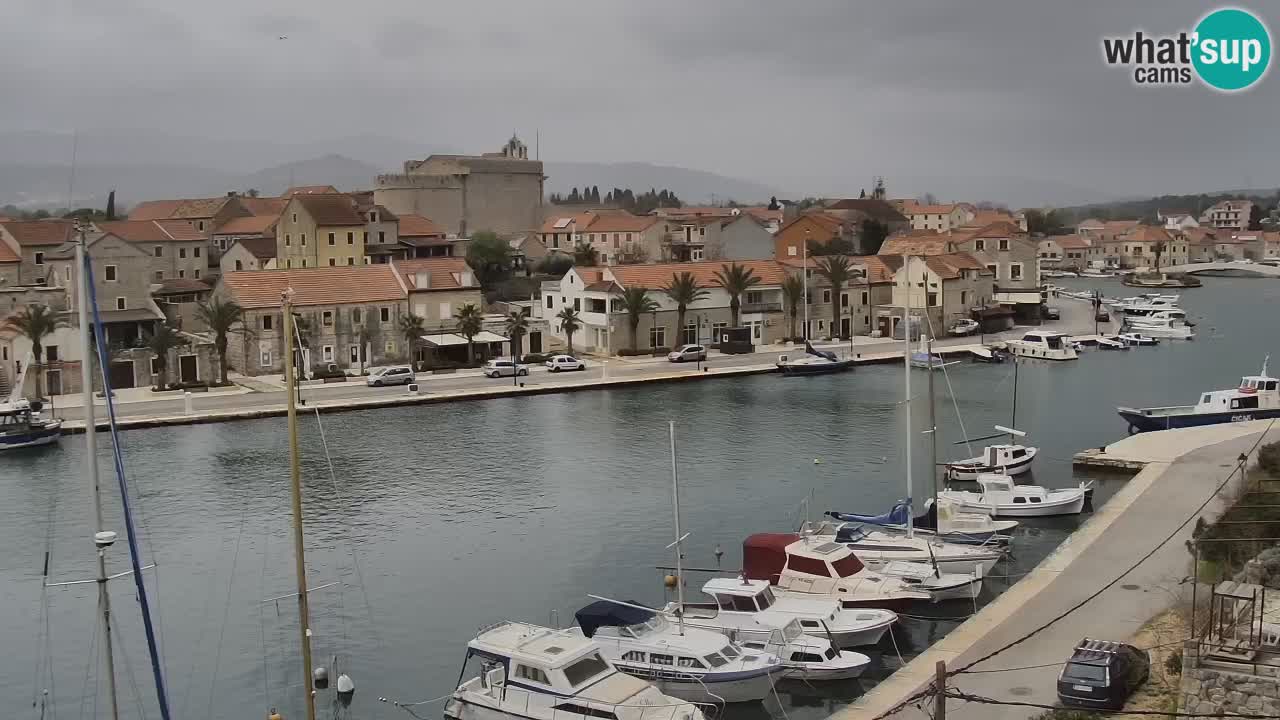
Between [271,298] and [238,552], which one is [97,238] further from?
[238,552]

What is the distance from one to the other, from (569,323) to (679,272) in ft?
21.0

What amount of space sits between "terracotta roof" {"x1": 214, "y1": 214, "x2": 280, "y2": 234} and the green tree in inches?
501

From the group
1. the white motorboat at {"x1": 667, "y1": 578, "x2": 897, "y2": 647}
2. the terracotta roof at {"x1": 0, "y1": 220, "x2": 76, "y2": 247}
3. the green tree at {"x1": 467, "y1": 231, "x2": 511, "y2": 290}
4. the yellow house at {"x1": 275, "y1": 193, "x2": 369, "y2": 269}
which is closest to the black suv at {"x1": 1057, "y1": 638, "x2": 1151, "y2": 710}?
the white motorboat at {"x1": 667, "y1": 578, "x2": 897, "y2": 647}

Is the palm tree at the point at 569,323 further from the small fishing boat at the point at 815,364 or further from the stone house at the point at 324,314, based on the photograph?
the small fishing boat at the point at 815,364

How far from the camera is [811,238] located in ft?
294

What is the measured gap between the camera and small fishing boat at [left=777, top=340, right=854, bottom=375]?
5806 cm

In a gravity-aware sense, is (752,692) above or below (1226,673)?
below

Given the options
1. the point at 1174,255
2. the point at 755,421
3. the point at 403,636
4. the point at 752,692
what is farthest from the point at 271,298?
the point at 1174,255

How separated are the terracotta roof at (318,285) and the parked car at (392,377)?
15.1 feet

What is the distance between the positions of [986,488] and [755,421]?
15.4 meters

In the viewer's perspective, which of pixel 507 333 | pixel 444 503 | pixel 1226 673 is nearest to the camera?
pixel 1226 673

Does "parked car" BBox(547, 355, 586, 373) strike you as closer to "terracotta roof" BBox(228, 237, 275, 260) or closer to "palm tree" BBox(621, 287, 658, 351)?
"palm tree" BBox(621, 287, 658, 351)

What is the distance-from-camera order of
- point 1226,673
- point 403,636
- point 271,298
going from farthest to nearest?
point 271,298
point 403,636
point 1226,673

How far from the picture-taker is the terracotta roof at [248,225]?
257ft
